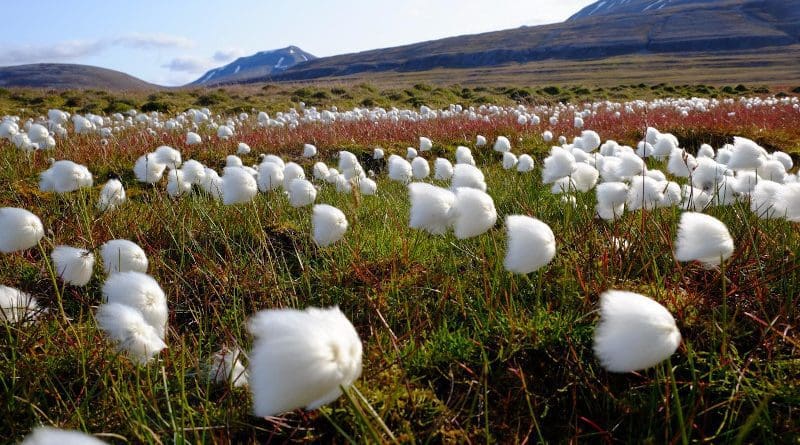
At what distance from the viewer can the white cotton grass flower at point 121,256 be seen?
7.85 feet

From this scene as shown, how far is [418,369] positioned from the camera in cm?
214

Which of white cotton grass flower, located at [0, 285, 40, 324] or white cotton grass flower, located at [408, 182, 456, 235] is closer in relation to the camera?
white cotton grass flower, located at [408, 182, 456, 235]

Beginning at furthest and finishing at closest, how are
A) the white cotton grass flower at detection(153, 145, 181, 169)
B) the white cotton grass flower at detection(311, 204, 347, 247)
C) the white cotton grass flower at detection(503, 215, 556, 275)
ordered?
the white cotton grass flower at detection(153, 145, 181, 169)
the white cotton grass flower at detection(311, 204, 347, 247)
the white cotton grass flower at detection(503, 215, 556, 275)

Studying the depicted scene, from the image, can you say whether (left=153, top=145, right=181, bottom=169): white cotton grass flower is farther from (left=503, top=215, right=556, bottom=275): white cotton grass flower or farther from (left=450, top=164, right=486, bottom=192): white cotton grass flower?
(left=503, top=215, right=556, bottom=275): white cotton grass flower

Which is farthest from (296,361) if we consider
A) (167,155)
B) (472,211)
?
(167,155)

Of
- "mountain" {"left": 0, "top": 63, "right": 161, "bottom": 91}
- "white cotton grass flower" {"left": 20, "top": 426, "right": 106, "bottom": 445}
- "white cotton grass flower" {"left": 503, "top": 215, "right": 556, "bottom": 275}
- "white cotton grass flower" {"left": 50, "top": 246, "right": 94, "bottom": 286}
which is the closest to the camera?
"white cotton grass flower" {"left": 20, "top": 426, "right": 106, "bottom": 445}

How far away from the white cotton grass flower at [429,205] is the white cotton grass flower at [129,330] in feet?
3.57

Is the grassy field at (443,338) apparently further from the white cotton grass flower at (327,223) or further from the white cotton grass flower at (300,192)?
the white cotton grass flower at (300,192)

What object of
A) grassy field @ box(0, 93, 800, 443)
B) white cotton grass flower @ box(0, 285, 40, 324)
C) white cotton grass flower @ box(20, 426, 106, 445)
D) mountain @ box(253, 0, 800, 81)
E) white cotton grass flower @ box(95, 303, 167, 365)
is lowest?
grassy field @ box(0, 93, 800, 443)

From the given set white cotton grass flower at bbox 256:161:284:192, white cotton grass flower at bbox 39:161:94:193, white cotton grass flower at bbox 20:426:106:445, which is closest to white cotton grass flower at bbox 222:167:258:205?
white cotton grass flower at bbox 256:161:284:192

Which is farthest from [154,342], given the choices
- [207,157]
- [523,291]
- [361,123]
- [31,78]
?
[31,78]

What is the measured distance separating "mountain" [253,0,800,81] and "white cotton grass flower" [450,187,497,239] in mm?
115678

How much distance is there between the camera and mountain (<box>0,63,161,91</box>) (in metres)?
150

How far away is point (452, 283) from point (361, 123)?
10955 mm
